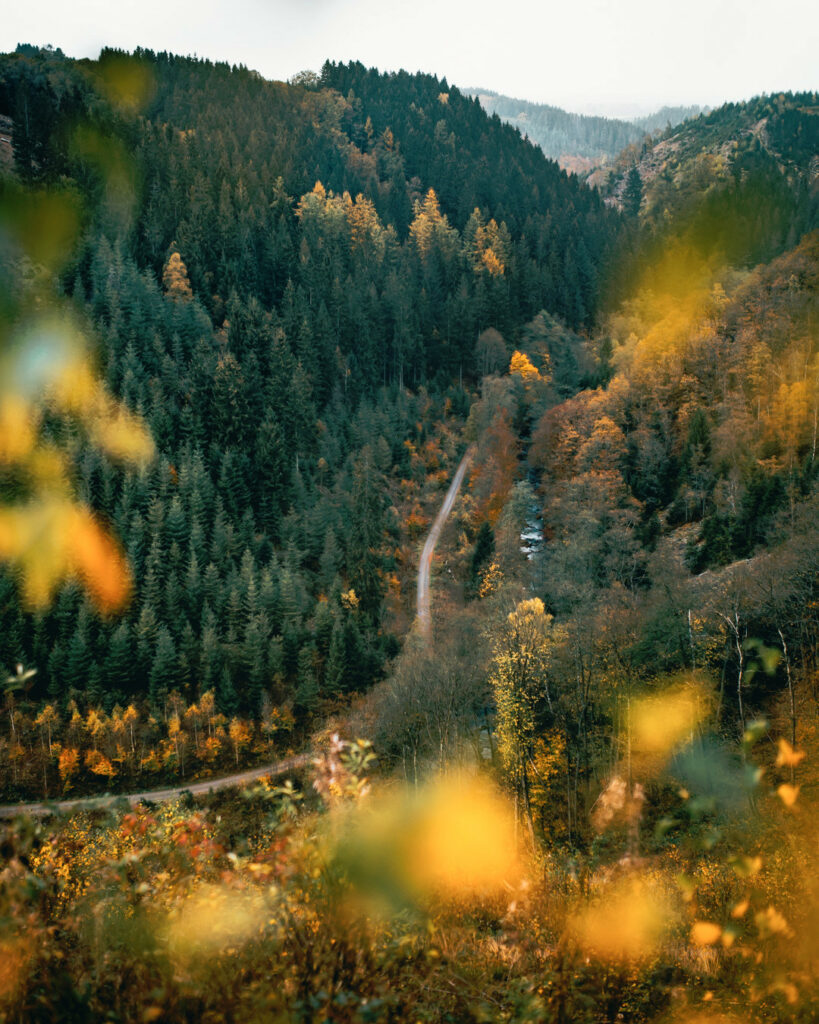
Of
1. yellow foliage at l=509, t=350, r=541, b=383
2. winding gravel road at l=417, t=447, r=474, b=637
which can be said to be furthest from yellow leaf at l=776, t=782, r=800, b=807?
yellow foliage at l=509, t=350, r=541, b=383

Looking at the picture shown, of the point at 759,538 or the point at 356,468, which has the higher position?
the point at 759,538

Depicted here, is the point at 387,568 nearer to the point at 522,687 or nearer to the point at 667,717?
the point at 522,687

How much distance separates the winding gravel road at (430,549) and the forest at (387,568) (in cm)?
99

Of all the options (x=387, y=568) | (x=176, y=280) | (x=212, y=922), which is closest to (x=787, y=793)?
(x=212, y=922)

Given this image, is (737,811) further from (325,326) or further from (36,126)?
(36,126)

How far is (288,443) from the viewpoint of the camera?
2544 inches

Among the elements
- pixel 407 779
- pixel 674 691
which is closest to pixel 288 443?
pixel 407 779

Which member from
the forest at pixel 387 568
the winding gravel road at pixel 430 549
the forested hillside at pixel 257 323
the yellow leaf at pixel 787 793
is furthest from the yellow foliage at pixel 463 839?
the forested hillside at pixel 257 323

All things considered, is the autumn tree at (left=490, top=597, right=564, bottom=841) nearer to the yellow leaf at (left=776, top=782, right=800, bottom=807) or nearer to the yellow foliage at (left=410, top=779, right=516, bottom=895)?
the yellow foliage at (left=410, top=779, right=516, bottom=895)

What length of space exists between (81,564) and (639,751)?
45.5 meters

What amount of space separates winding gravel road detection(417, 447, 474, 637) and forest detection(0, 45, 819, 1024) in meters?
0.99

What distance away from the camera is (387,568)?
5247 centimetres

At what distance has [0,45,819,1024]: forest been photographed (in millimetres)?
4680

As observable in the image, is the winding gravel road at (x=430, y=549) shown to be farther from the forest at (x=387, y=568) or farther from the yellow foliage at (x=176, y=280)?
the yellow foliage at (x=176, y=280)
